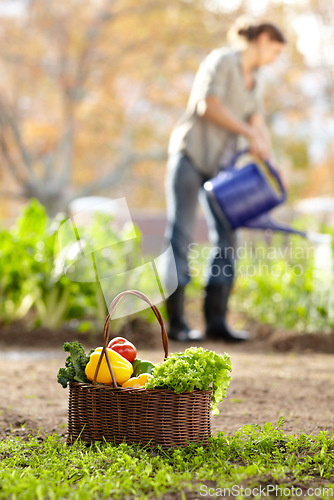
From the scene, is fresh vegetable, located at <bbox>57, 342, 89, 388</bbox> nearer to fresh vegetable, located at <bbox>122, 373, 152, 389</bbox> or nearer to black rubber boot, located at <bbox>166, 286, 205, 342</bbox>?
fresh vegetable, located at <bbox>122, 373, 152, 389</bbox>

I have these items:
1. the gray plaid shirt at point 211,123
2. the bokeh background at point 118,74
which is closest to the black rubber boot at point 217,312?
the gray plaid shirt at point 211,123

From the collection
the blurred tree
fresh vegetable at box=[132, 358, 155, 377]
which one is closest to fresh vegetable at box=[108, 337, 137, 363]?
fresh vegetable at box=[132, 358, 155, 377]

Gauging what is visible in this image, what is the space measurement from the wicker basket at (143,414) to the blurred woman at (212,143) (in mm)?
2626

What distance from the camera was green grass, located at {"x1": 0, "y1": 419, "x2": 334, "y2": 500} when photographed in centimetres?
156

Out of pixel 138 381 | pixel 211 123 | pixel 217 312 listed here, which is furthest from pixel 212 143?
pixel 138 381

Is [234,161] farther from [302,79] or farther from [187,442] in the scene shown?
[302,79]

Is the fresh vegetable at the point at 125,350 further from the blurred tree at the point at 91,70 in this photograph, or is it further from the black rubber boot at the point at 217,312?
the blurred tree at the point at 91,70

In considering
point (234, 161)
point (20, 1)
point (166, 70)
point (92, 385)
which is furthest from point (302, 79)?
point (92, 385)

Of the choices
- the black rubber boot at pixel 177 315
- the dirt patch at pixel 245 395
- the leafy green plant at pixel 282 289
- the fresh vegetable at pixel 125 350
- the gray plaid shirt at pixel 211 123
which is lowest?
the leafy green plant at pixel 282 289

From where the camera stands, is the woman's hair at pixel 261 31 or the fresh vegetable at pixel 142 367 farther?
the woman's hair at pixel 261 31

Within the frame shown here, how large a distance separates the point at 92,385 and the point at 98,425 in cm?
12

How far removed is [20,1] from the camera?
1134 centimetres

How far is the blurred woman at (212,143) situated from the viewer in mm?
4594

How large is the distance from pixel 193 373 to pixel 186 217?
2771mm
